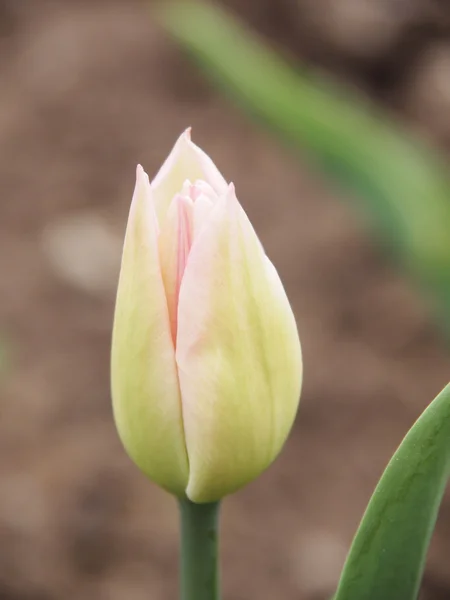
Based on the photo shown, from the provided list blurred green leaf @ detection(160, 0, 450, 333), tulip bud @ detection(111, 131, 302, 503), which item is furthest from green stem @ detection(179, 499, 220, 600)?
blurred green leaf @ detection(160, 0, 450, 333)

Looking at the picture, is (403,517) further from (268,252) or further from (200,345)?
(268,252)

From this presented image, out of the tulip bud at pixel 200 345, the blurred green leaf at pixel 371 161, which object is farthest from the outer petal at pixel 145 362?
the blurred green leaf at pixel 371 161

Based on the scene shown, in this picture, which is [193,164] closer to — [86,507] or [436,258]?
[436,258]

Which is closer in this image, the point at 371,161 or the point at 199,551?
the point at 199,551

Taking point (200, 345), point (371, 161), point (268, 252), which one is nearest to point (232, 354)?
point (200, 345)

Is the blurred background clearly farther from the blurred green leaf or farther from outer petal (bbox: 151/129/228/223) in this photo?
outer petal (bbox: 151/129/228/223)

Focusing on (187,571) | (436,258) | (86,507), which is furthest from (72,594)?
(187,571)

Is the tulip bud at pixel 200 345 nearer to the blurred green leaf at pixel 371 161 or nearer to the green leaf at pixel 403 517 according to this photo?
the green leaf at pixel 403 517
